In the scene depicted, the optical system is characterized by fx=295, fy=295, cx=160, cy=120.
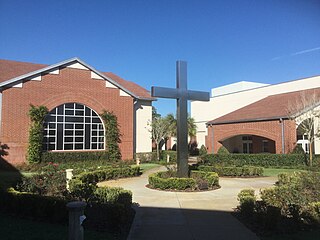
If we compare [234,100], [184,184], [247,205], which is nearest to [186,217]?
[247,205]

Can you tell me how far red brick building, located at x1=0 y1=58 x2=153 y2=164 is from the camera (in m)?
21.3

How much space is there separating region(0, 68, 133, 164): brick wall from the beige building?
1905 centimetres

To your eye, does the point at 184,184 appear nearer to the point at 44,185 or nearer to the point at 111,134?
the point at 44,185

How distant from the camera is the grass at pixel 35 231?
573 centimetres

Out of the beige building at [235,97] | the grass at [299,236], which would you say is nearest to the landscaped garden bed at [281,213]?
the grass at [299,236]

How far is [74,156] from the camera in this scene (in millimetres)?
23188

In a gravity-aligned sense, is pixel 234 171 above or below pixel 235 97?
below

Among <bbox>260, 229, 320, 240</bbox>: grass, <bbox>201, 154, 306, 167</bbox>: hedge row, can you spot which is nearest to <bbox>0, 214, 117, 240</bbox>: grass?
<bbox>260, 229, 320, 240</bbox>: grass

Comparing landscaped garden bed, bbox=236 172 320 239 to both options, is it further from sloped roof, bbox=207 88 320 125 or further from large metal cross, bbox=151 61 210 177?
sloped roof, bbox=207 88 320 125

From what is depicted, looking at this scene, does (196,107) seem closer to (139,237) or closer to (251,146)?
(251,146)

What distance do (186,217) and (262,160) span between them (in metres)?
17.9

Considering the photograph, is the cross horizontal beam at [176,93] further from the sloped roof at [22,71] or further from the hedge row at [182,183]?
the sloped roof at [22,71]

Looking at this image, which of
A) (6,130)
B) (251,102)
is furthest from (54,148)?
(251,102)

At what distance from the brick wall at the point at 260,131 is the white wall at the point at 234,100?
927 cm
